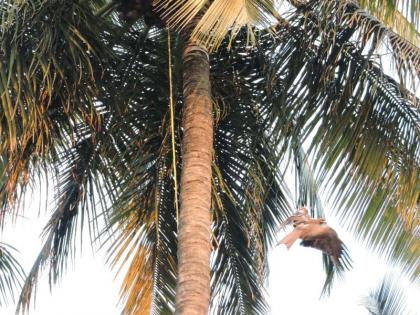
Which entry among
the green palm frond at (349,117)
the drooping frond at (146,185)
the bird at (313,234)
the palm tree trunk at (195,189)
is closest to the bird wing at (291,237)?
the bird at (313,234)

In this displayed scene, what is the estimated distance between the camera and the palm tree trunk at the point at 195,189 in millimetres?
5711

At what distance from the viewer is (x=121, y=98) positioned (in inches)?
316

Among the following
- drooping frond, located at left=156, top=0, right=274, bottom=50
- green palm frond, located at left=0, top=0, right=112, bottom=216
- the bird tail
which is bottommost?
the bird tail

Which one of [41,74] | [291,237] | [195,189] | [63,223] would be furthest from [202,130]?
[63,223]

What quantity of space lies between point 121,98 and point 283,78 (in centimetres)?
150

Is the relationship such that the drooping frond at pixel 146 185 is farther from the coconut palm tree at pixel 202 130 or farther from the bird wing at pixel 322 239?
the bird wing at pixel 322 239

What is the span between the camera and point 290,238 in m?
6.43

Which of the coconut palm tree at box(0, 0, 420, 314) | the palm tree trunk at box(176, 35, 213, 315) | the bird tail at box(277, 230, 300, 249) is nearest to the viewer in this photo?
the palm tree trunk at box(176, 35, 213, 315)

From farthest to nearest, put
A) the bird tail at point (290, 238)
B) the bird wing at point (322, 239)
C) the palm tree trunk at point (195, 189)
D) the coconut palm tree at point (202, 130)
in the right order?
the coconut palm tree at point (202, 130) < the bird wing at point (322, 239) < the bird tail at point (290, 238) < the palm tree trunk at point (195, 189)

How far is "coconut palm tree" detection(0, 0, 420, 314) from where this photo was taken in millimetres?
6961

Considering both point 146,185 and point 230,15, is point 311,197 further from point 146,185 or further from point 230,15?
point 230,15

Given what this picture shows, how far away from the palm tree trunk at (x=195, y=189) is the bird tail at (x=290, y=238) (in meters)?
0.59

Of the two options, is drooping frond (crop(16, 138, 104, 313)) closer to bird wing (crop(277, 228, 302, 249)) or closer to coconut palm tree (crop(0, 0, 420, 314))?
coconut palm tree (crop(0, 0, 420, 314))

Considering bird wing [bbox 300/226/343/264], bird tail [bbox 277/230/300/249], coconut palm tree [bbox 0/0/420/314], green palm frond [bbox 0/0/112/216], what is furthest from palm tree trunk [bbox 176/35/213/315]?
green palm frond [bbox 0/0/112/216]
